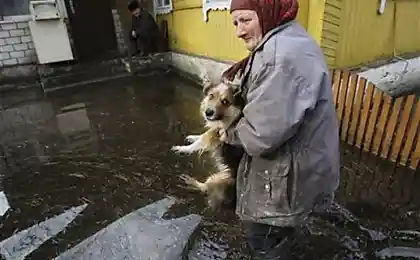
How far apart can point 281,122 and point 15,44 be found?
992 centimetres

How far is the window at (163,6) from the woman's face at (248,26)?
842 cm

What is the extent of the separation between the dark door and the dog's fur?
8.53 m

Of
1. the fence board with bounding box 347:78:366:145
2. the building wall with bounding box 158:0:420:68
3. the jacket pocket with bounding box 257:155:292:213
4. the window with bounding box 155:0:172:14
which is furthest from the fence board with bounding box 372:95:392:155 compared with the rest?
the window with bounding box 155:0:172:14

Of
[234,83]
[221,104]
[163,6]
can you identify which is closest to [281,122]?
[234,83]

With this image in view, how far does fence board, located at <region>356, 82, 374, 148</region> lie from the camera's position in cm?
412

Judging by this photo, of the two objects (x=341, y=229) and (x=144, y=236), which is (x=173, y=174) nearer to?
(x=144, y=236)

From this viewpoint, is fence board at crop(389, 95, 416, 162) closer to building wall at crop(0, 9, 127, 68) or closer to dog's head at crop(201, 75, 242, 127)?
dog's head at crop(201, 75, 242, 127)

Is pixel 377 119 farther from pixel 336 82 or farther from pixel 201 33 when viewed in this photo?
pixel 201 33

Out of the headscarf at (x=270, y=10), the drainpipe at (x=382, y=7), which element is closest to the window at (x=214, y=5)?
the drainpipe at (x=382, y=7)

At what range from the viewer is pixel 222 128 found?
2143mm

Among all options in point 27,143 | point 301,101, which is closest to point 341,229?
point 301,101

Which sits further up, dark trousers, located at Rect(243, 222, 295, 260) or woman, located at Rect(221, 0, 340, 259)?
woman, located at Rect(221, 0, 340, 259)

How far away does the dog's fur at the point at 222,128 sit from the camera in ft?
6.51

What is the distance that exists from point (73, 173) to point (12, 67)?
651 cm
